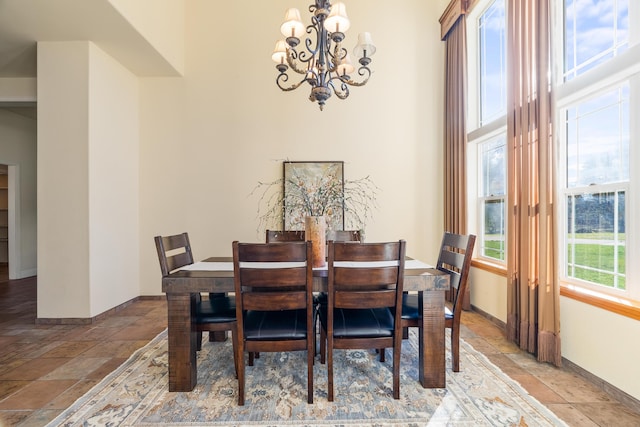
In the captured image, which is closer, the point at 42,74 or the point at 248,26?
the point at 42,74

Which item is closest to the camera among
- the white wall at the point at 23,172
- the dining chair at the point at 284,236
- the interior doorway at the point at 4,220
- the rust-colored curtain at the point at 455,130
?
the dining chair at the point at 284,236

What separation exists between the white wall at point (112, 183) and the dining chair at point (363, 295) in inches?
113

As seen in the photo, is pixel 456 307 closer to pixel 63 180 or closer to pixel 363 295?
pixel 363 295

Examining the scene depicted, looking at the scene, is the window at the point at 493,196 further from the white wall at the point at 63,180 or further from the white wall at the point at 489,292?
the white wall at the point at 63,180

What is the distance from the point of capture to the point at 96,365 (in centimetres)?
234

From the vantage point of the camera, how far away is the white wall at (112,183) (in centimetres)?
332

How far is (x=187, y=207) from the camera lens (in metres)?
4.12

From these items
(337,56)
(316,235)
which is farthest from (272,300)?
(337,56)

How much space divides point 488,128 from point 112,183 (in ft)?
13.8

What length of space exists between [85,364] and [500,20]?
4.91 metres

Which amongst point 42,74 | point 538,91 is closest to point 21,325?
point 42,74

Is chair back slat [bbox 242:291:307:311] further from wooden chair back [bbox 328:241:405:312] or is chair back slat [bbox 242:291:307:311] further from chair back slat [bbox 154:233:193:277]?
chair back slat [bbox 154:233:193:277]

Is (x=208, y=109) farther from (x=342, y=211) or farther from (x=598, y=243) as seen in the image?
(x=598, y=243)

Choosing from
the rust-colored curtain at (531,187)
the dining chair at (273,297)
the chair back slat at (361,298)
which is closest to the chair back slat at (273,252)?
the dining chair at (273,297)
